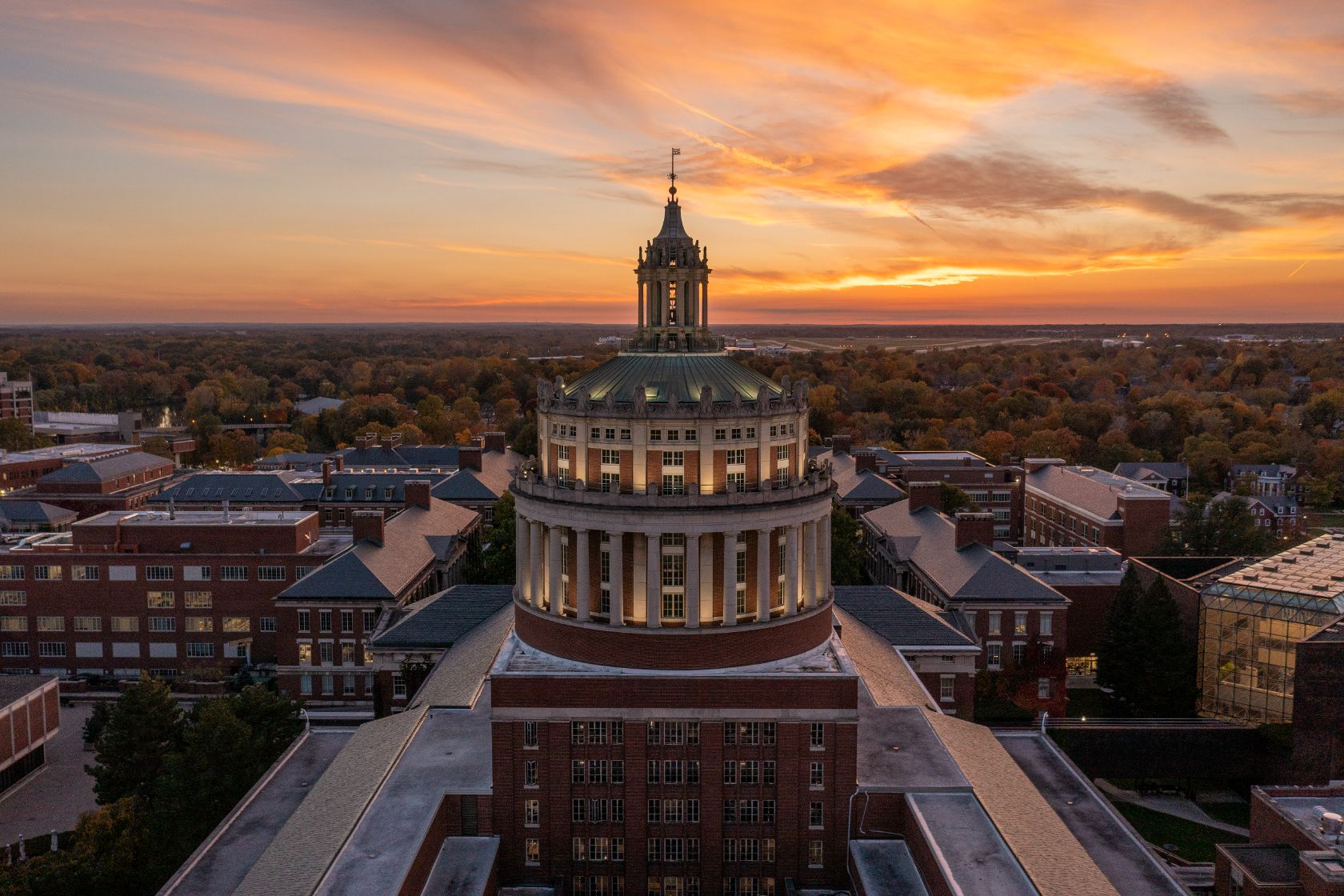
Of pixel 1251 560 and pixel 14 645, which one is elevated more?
pixel 1251 560

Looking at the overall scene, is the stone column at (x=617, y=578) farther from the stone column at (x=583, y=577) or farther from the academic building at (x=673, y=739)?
the stone column at (x=583, y=577)

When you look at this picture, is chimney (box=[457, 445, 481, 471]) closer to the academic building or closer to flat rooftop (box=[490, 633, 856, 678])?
the academic building

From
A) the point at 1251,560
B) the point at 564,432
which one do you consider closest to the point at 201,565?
the point at 564,432

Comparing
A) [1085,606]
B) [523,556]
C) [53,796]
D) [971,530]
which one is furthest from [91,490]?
[1085,606]

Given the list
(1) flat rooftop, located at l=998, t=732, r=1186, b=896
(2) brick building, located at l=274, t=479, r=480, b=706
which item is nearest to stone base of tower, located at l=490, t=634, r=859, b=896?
(1) flat rooftop, located at l=998, t=732, r=1186, b=896

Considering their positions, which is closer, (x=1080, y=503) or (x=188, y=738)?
(x=188, y=738)

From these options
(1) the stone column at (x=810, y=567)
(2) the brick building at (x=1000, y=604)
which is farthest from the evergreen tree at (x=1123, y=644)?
(1) the stone column at (x=810, y=567)

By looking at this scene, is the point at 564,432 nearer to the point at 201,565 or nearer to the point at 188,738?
the point at 188,738
